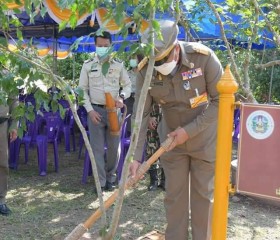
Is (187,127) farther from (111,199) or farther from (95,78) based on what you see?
(95,78)

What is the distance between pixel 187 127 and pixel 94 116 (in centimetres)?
212

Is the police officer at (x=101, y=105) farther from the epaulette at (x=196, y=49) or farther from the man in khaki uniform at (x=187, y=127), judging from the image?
the epaulette at (x=196, y=49)

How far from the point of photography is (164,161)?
305cm

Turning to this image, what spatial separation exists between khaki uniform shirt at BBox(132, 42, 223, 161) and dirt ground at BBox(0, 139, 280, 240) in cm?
121

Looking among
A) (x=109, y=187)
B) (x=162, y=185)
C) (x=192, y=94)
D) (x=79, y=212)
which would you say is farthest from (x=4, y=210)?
(x=192, y=94)

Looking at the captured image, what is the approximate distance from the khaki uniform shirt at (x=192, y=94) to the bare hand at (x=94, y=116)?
1807 mm

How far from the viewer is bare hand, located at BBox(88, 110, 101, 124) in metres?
4.67

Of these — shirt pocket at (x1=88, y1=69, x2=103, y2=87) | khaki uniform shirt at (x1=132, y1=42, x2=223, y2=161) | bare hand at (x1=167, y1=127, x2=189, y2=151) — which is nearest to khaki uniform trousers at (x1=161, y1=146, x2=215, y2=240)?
khaki uniform shirt at (x1=132, y1=42, x2=223, y2=161)

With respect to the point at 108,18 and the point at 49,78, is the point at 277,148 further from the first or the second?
the point at 49,78

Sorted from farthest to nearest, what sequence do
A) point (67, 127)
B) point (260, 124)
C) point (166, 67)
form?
1. point (67, 127)
2. point (166, 67)
3. point (260, 124)

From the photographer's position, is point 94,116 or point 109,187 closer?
point 94,116

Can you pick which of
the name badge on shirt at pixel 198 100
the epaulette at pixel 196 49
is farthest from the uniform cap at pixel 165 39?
the name badge on shirt at pixel 198 100

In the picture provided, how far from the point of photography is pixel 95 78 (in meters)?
4.75

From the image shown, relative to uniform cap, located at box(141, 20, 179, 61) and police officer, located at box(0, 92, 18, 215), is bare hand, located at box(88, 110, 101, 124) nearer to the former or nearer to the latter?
police officer, located at box(0, 92, 18, 215)
